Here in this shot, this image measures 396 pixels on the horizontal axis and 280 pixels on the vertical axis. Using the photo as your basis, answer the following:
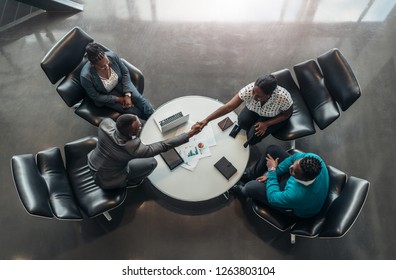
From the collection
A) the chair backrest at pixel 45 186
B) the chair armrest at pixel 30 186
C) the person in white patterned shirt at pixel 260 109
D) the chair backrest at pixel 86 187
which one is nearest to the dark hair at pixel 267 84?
the person in white patterned shirt at pixel 260 109

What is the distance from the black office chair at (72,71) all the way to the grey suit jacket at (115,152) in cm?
70

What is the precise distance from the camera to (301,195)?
88.4 inches

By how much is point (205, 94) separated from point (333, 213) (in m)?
2.11

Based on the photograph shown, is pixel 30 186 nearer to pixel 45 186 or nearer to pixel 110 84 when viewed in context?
pixel 45 186

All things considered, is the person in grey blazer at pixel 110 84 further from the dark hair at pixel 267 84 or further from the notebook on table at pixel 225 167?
the dark hair at pixel 267 84

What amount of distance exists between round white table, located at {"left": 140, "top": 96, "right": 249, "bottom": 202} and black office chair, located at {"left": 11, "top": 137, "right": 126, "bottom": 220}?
1.45ft

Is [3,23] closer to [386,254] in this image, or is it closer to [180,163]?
[180,163]

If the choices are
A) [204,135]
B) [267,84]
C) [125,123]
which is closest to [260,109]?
[267,84]

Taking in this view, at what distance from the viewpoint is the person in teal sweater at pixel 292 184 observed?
2.12 metres

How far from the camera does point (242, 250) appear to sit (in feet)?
10.0

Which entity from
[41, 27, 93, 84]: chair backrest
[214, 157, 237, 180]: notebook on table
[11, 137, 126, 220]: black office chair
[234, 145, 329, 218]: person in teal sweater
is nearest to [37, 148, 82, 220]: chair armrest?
[11, 137, 126, 220]: black office chair
